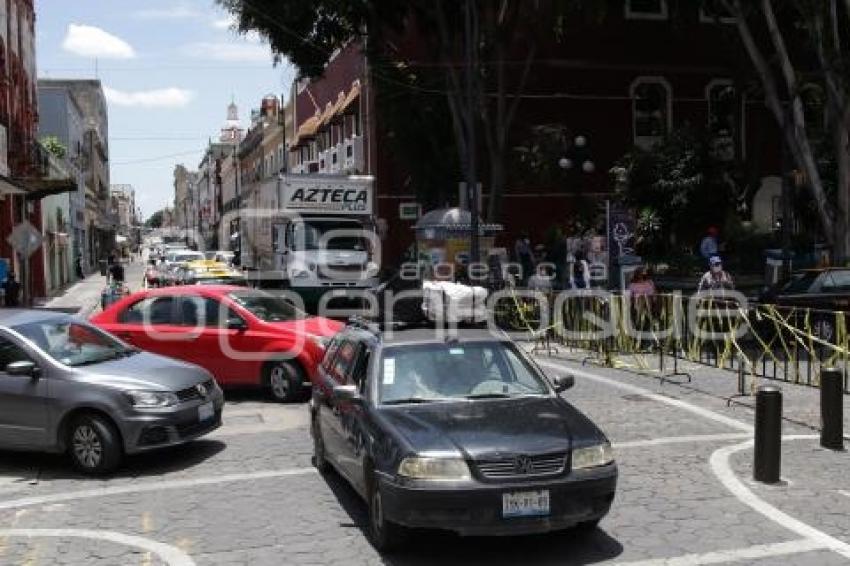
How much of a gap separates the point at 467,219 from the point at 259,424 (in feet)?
50.4

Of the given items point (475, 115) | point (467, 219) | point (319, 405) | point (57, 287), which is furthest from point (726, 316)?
point (57, 287)

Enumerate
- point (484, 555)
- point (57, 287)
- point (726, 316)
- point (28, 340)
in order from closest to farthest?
point (484, 555)
point (28, 340)
point (726, 316)
point (57, 287)

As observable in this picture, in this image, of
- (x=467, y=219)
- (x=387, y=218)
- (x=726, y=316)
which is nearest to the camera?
(x=726, y=316)

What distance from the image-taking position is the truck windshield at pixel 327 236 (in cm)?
2611

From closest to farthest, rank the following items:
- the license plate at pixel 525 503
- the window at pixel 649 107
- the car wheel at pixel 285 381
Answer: the license plate at pixel 525 503 < the car wheel at pixel 285 381 < the window at pixel 649 107

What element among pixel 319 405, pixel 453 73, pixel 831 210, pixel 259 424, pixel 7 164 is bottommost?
pixel 259 424

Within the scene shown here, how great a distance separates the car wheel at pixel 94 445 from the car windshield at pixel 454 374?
3194 millimetres

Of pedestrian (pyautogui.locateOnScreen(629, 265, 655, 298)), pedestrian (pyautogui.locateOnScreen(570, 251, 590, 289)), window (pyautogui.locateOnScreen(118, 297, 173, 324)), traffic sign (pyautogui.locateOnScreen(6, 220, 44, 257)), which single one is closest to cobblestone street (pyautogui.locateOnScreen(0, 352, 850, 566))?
window (pyautogui.locateOnScreen(118, 297, 173, 324))

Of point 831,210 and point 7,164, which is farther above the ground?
point 7,164

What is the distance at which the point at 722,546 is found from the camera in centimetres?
655

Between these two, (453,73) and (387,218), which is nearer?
(453,73)

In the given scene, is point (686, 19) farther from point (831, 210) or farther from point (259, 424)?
point (259, 424)

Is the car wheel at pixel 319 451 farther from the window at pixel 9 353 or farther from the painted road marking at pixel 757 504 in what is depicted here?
the painted road marking at pixel 757 504

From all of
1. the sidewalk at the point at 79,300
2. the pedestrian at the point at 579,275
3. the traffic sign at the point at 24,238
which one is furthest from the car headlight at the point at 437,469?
the sidewalk at the point at 79,300
